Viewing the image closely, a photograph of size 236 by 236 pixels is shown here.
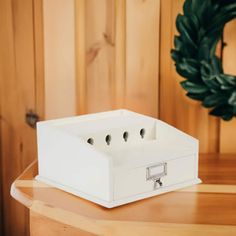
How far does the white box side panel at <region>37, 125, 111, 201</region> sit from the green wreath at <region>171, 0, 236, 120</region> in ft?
1.27

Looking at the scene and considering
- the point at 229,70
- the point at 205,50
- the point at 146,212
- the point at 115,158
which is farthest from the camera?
the point at 229,70

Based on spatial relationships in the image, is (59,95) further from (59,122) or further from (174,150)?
(174,150)

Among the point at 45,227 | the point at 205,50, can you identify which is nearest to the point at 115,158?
the point at 45,227

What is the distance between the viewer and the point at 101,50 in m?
1.44

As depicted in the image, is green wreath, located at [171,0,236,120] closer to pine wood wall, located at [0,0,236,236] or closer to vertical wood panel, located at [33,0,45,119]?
pine wood wall, located at [0,0,236,236]

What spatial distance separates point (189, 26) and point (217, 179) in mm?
377

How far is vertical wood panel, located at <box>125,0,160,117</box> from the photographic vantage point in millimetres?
1405

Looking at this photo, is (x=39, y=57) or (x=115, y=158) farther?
(x=39, y=57)

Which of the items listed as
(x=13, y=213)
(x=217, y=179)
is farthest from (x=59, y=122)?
(x=13, y=213)

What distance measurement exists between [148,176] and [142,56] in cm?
46

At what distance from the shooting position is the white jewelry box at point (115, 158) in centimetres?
102

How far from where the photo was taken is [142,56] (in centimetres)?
143

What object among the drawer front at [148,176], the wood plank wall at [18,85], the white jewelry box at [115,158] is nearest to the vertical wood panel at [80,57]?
the wood plank wall at [18,85]

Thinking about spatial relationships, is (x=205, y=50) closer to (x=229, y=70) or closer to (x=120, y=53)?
(x=229, y=70)
